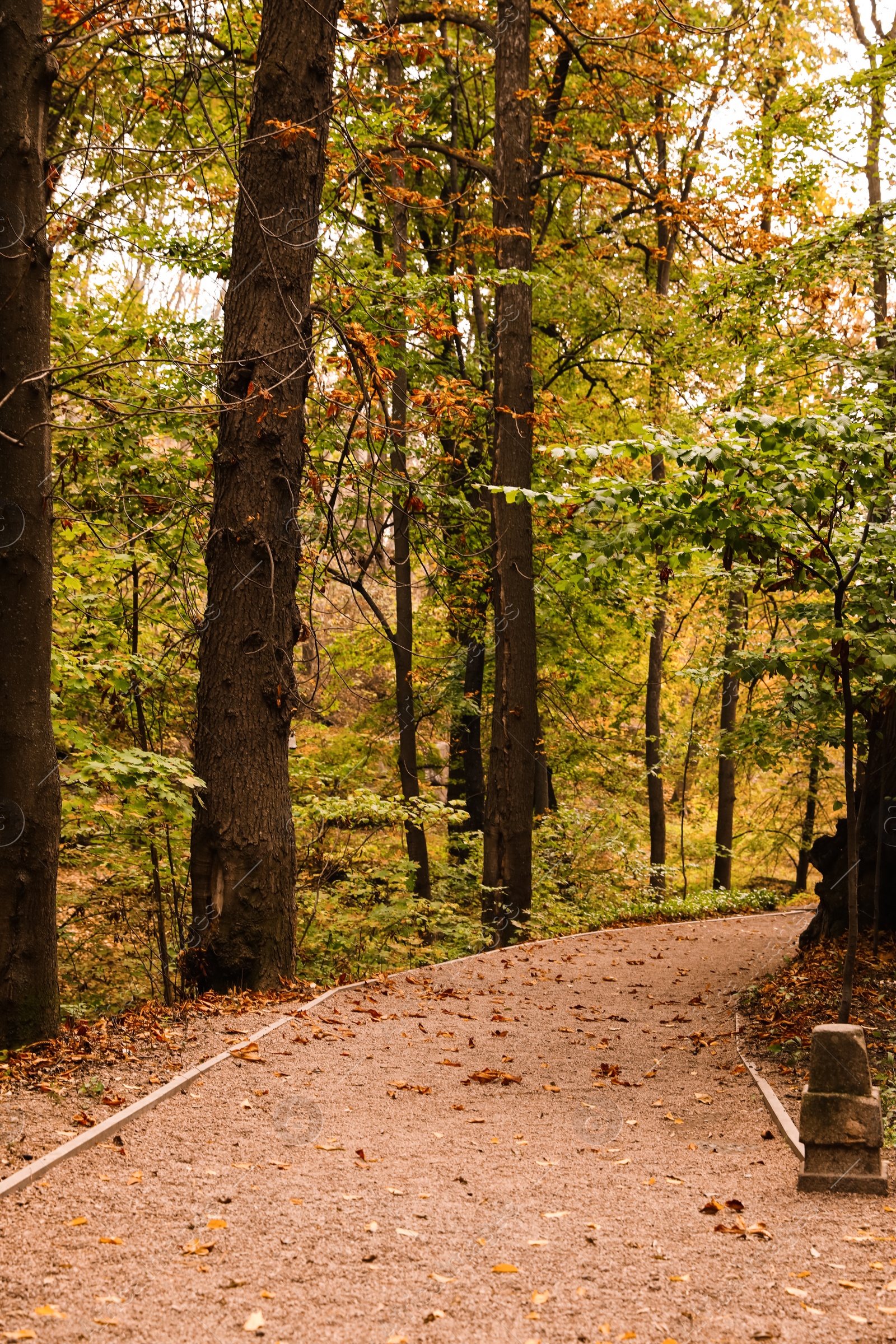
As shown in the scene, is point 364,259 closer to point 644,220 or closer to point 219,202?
point 219,202

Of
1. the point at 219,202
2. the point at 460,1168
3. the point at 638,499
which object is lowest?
the point at 460,1168

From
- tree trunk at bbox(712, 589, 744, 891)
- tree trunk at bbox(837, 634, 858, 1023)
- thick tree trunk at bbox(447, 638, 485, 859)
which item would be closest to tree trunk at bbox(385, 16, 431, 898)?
thick tree trunk at bbox(447, 638, 485, 859)

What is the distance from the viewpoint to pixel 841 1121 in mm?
4090

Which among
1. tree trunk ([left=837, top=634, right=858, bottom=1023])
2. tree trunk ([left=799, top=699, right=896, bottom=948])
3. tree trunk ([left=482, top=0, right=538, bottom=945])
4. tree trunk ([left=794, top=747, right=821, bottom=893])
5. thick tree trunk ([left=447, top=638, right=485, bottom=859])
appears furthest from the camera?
tree trunk ([left=794, top=747, right=821, bottom=893])

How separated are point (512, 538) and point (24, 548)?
24.8 feet

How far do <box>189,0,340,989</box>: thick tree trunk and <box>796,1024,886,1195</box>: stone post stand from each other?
4017 mm

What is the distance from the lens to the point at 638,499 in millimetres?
5340

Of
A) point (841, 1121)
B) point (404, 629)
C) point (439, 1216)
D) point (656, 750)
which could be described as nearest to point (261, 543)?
point (439, 1216)

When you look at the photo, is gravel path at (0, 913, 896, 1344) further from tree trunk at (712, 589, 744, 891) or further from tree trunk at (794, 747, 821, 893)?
tree trunk at (794, 747, 821, 893)

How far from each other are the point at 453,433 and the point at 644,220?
23.6ft

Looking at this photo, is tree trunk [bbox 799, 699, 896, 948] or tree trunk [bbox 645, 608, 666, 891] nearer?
tree trunk [bbox 799, 699, 896, 948]

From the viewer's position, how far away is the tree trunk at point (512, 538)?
1148 centimetres

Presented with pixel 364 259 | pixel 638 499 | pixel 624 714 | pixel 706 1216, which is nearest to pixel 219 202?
pixel 364 259

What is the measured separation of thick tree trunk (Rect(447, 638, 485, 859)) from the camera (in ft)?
50.6
